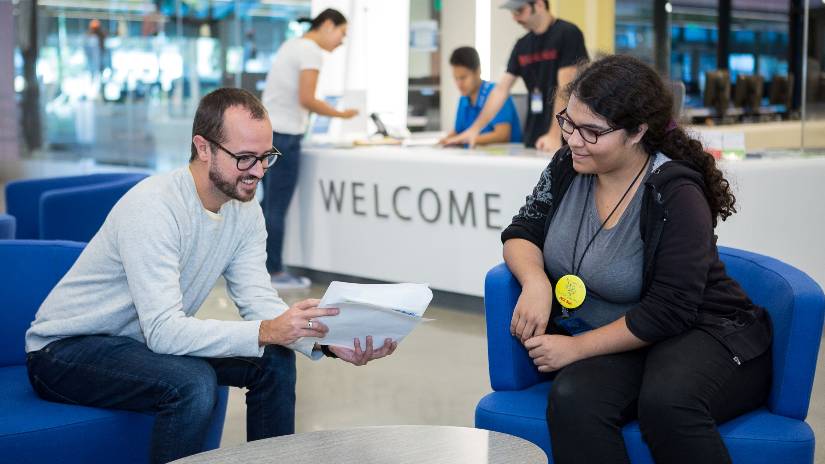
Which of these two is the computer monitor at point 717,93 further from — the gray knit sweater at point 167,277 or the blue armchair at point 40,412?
the blue armchair at point 40,412

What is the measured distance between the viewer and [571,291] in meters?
2.46

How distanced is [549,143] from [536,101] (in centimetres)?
35

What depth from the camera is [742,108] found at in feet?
25.5

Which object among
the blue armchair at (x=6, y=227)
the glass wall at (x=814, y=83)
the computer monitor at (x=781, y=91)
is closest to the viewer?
the blue armchair at (x=6, y=227)

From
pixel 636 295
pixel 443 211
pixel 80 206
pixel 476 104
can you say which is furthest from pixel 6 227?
pixel 476 104

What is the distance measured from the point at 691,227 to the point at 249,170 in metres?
1.01

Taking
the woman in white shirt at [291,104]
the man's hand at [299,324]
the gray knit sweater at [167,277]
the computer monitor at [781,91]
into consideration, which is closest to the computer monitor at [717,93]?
the computer monitor at [781,91]

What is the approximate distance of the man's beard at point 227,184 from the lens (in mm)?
2408

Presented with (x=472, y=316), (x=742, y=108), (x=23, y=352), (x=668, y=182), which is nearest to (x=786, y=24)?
(x=742, y=108)

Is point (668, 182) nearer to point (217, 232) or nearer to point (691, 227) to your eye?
point (691, 227)

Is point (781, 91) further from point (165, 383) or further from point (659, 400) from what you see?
point (165, 383)

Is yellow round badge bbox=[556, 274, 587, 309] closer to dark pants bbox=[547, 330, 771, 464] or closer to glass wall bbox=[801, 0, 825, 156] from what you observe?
dark pants bbox=[547, 330, 771, 464]

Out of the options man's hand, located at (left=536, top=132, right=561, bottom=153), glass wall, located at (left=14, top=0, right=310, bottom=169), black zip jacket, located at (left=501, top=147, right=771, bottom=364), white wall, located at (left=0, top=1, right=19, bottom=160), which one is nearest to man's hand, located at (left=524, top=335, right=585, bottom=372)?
black zip jacket, located at (left=501, top=147, right=771, bottom=364)

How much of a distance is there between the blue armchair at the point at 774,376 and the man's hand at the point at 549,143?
276 cm
